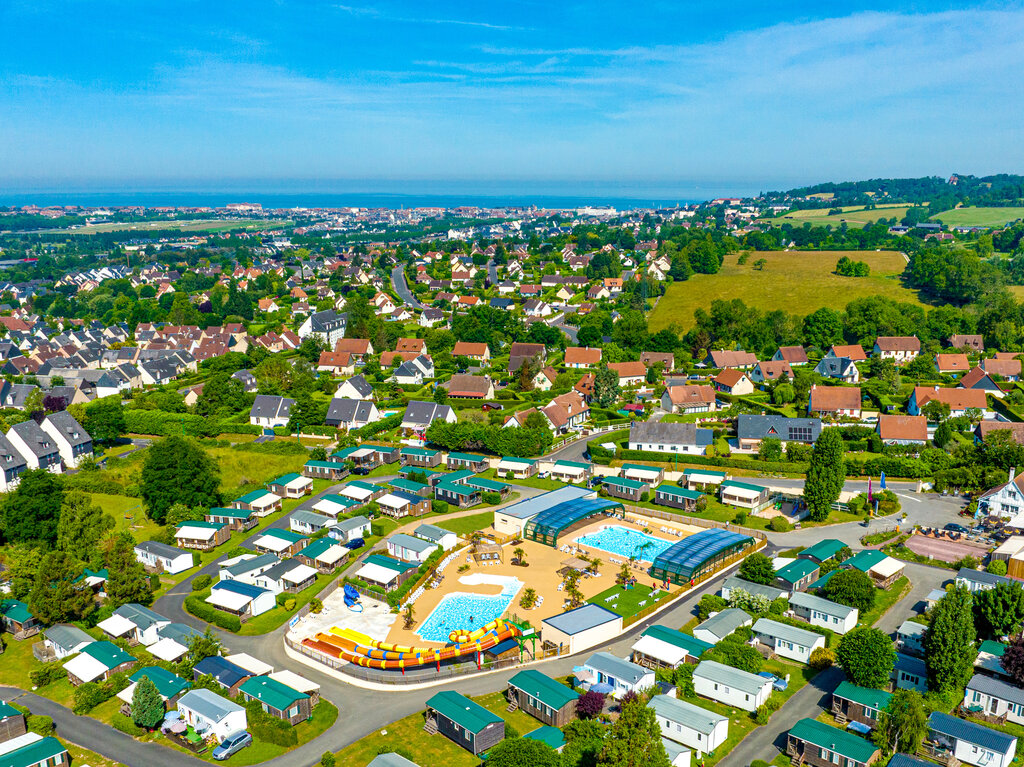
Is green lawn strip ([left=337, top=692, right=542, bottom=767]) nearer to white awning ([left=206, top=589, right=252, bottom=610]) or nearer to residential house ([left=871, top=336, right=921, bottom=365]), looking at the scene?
white awning ([left=206, top=589, right=252, bottom=610])

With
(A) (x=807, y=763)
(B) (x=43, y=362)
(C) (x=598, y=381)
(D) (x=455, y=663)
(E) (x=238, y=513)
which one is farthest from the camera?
(B) (x=43, y=362)

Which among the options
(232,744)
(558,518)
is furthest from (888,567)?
(232,744)

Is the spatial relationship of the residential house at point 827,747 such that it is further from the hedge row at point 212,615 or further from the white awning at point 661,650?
the hedge row at point 212,615

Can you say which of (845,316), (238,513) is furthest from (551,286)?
(238,513)

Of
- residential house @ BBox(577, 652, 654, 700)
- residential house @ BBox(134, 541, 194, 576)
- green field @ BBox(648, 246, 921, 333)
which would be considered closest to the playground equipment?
residential house @ BBox(134, 541, 194, 576)

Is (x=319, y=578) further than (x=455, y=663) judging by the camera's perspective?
Yes

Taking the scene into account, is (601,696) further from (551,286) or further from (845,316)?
(551,286)

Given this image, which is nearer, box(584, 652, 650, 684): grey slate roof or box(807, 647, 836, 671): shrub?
box(584, 652, 650, 684): grey slate roof
